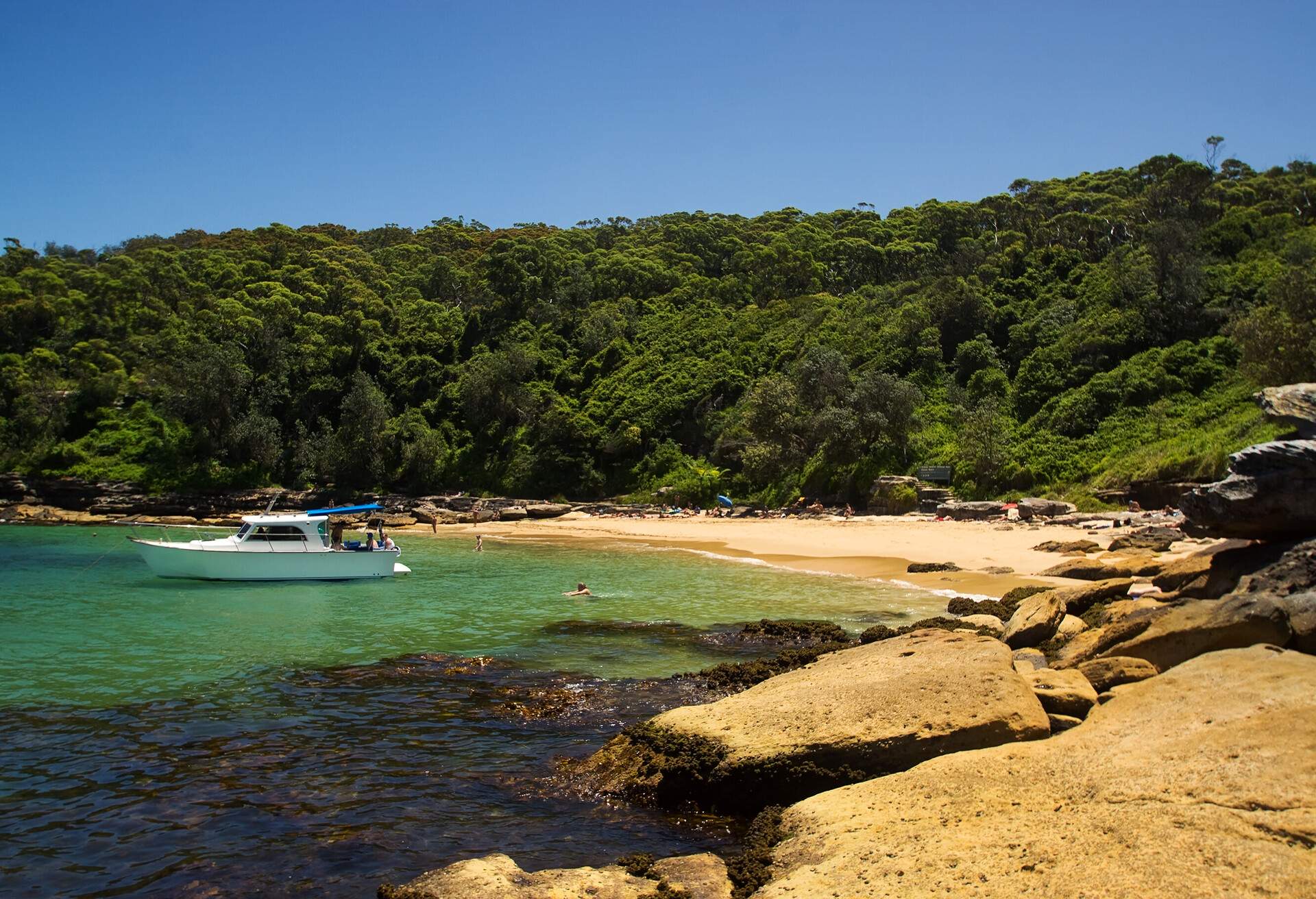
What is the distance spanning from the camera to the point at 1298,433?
36.5 ft

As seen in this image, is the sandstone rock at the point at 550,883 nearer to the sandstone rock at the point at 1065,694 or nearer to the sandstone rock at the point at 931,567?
the sandstone rock at the point at 1065,694

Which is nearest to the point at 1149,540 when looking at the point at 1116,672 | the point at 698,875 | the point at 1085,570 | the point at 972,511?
the point at 1085,570

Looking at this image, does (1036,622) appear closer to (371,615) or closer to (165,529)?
(371,615)

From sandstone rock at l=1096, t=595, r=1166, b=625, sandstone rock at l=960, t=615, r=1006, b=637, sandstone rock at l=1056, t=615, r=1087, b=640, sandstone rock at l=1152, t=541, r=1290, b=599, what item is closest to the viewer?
sandstone rock at l=1152, t=541, r=1290, b=599

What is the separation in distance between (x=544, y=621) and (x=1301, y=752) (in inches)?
578

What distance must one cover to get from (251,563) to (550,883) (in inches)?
881

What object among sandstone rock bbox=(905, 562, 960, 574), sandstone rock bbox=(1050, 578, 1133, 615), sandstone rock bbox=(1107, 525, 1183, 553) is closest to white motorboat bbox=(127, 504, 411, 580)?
sandstone rock bbox=(905, 562, 960, 574)

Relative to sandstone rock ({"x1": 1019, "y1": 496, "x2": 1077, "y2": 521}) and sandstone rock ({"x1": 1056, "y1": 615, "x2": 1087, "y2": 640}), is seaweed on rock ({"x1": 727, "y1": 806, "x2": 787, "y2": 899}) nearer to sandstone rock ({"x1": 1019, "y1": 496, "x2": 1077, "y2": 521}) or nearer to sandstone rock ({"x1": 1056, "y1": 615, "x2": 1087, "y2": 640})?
sandstone rock ({"x1": 1056, "y1": 615, "x2": 1087, "y2": 640})

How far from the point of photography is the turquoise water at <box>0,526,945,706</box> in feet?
45.9

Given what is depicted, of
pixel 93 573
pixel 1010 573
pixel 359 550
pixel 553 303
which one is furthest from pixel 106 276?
pixel 1010 573

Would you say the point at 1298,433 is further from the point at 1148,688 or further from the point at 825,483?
the point at 825,483

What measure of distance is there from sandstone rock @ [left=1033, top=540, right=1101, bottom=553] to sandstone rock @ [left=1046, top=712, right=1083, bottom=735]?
16.4m

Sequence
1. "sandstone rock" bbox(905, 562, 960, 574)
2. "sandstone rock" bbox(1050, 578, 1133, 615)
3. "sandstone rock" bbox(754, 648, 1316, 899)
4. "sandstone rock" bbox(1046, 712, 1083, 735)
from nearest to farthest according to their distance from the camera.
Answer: "sandstone rock" bbox(754, 648, 1316, 899) < "sandstone rock" bbox(1046, 712, 1083, 735) < "sandstone rock" bbox(1050, 578, 1133, 615) < "sandstone rock" bbox(905, 562, 960, 574)

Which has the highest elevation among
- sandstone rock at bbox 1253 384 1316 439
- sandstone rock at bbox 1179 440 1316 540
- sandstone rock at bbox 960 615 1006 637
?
sandstone rock at bbox 1253 384 1316 439
